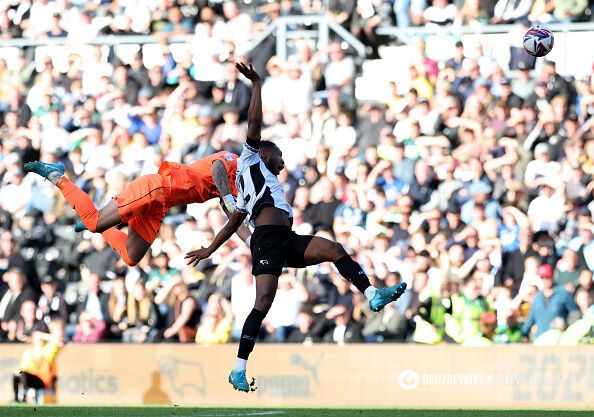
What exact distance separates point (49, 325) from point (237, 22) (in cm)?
593

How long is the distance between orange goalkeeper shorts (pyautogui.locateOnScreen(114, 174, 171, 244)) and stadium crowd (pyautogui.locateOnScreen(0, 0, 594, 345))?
4876 millimetres

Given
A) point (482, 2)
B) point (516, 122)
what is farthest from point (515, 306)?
point (482, 2)

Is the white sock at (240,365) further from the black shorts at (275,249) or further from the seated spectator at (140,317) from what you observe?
the seated spectator at (140,317)

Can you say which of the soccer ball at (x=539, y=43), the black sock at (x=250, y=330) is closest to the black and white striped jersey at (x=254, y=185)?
the black sock at (x=250, y=330)

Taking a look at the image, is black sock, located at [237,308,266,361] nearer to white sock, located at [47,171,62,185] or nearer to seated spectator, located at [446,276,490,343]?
white sock, located at [47,171,62,185]

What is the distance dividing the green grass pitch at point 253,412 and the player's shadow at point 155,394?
1396 mm

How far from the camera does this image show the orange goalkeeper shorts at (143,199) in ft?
44.5

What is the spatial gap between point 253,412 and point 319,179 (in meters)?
4.97

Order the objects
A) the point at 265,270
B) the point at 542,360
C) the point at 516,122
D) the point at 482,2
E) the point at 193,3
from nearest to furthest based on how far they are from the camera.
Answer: the point at 265,270
the point at 542,360
the point at 516,122
the point at 482,2
the point at 193,3

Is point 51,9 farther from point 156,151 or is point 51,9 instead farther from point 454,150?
point 454,150

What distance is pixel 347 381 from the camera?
17.6 metres

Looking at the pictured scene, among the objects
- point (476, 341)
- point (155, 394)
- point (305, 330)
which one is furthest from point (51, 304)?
point (476, 341)

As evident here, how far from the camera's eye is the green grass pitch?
14906 millimetres

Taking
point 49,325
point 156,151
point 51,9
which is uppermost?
point 51,9
